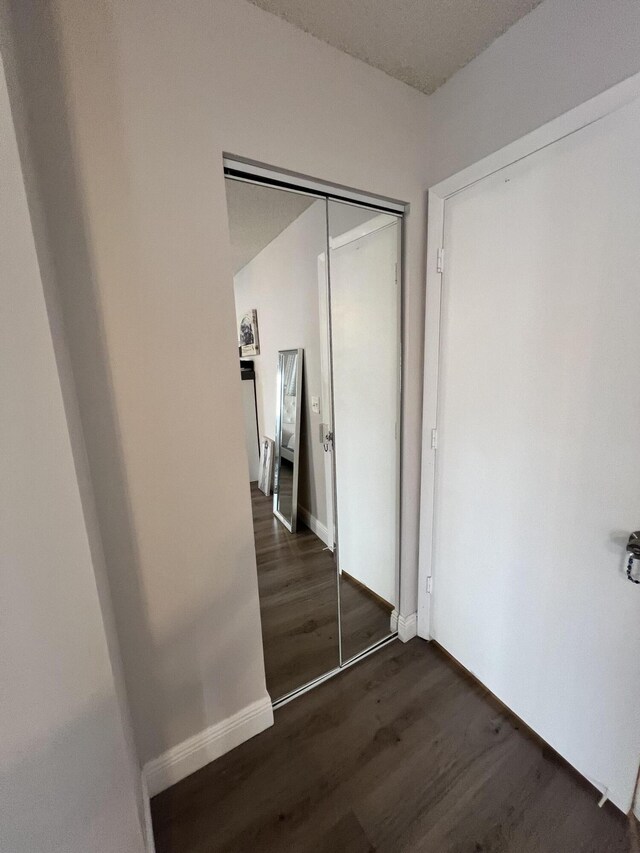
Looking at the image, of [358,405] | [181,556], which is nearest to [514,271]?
[358,405]

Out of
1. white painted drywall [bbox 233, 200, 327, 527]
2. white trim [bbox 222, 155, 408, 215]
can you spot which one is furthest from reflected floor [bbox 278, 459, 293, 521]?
white trim [bbox 222, 155, 408, 215]

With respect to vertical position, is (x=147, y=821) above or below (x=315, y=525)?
below

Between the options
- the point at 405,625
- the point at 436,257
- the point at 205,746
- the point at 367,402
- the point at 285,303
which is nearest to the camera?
the point at 205,746

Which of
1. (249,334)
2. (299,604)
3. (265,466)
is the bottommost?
(299,604)

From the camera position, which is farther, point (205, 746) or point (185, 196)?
point (205, 746)

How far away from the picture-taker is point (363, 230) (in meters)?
1.49

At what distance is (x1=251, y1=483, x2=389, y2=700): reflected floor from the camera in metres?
1.69

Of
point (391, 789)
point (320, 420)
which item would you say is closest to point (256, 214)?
point (320, 420)

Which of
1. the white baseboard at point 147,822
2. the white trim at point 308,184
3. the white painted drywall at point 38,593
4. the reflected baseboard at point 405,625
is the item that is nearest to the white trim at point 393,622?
the reflected baseboard at point 405,625

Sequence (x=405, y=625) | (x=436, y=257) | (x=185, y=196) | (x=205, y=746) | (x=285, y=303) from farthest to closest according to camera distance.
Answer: (x=405, y=625) → (x=285, y=303) → (x=436, y=257) → (x=205, y=746) → (x=185, y=196)

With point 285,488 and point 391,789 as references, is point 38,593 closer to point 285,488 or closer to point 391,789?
point 285,488

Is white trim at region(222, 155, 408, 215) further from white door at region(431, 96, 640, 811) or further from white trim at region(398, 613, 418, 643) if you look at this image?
white trim at region(398, 613, 418, 643)

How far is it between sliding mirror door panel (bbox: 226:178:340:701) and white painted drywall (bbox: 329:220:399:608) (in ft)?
0.32

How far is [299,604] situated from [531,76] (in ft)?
7.57
